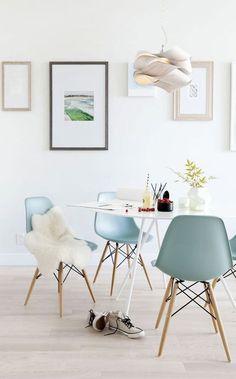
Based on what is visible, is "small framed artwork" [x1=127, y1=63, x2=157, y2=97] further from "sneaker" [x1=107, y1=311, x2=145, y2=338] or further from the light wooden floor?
"sneaker" [x1=107, y1=311, x2=145, y2=338]

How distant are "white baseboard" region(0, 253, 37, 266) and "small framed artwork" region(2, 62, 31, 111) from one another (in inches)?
59.4

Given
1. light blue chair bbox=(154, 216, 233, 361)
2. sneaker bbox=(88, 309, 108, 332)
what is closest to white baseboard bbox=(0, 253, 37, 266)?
sneaker bbox=(88, 309, 108, 332)

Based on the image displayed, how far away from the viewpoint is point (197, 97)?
4.02 metres

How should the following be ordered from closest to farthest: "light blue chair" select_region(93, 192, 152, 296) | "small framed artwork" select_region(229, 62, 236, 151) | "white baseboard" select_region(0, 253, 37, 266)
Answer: "light blue chair" select_region(93, 192, 152, 296)
"small framed artwork" select_region(229, 62, 236, 151)
"white baseboard" select_region(0, 253, 37, 266)

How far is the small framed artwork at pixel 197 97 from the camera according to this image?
4012 millimetres

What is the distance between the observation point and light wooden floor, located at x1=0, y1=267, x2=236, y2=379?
2.05 m

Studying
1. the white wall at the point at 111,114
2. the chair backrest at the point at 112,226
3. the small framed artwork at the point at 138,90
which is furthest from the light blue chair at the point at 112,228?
the small framed artwork at the point at 138,90

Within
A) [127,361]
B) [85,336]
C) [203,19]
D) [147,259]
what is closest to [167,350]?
[127,361]

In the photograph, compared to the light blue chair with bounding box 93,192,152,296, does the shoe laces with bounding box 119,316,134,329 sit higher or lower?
lower

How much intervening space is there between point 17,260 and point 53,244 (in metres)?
1.40

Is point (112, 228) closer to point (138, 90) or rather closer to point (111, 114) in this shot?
point (111, 114)

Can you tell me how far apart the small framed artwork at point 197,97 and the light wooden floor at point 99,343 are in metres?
1.79

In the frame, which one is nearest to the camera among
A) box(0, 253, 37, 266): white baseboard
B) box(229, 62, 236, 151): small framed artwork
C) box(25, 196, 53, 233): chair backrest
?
box(25, 196, 53, 233): chair backrest

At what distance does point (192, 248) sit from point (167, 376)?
656mm
